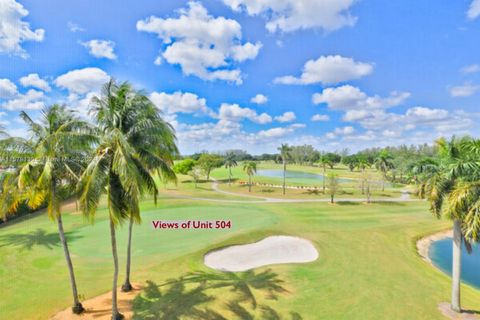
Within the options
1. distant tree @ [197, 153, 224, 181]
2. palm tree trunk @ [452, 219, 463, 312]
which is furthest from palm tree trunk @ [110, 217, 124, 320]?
distant tree @ [197, 153, 224, 181]

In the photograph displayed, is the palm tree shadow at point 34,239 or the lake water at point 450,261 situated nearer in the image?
the lake water at point 450,261

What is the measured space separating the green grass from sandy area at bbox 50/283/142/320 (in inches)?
28.8

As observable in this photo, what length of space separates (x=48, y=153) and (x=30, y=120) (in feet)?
7.74

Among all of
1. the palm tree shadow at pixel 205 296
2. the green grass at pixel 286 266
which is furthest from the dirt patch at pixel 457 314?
the palm tree shadow at pixel 205 296

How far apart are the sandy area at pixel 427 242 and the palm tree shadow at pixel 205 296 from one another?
49.0ft

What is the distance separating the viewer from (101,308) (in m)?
11.5

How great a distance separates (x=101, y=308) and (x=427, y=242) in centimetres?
2853

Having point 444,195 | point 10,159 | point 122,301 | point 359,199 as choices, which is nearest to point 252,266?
point 122,301

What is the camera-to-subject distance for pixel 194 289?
1293 centimetres

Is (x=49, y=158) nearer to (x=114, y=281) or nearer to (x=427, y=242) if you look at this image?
(x=114, y=281)

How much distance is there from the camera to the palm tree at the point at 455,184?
384 inches

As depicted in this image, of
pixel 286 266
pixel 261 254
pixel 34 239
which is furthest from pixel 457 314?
pixel 34 239

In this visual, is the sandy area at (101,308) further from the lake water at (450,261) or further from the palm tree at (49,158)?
the lake water at (450,261)

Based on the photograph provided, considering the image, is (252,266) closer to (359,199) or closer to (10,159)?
(10,159)
